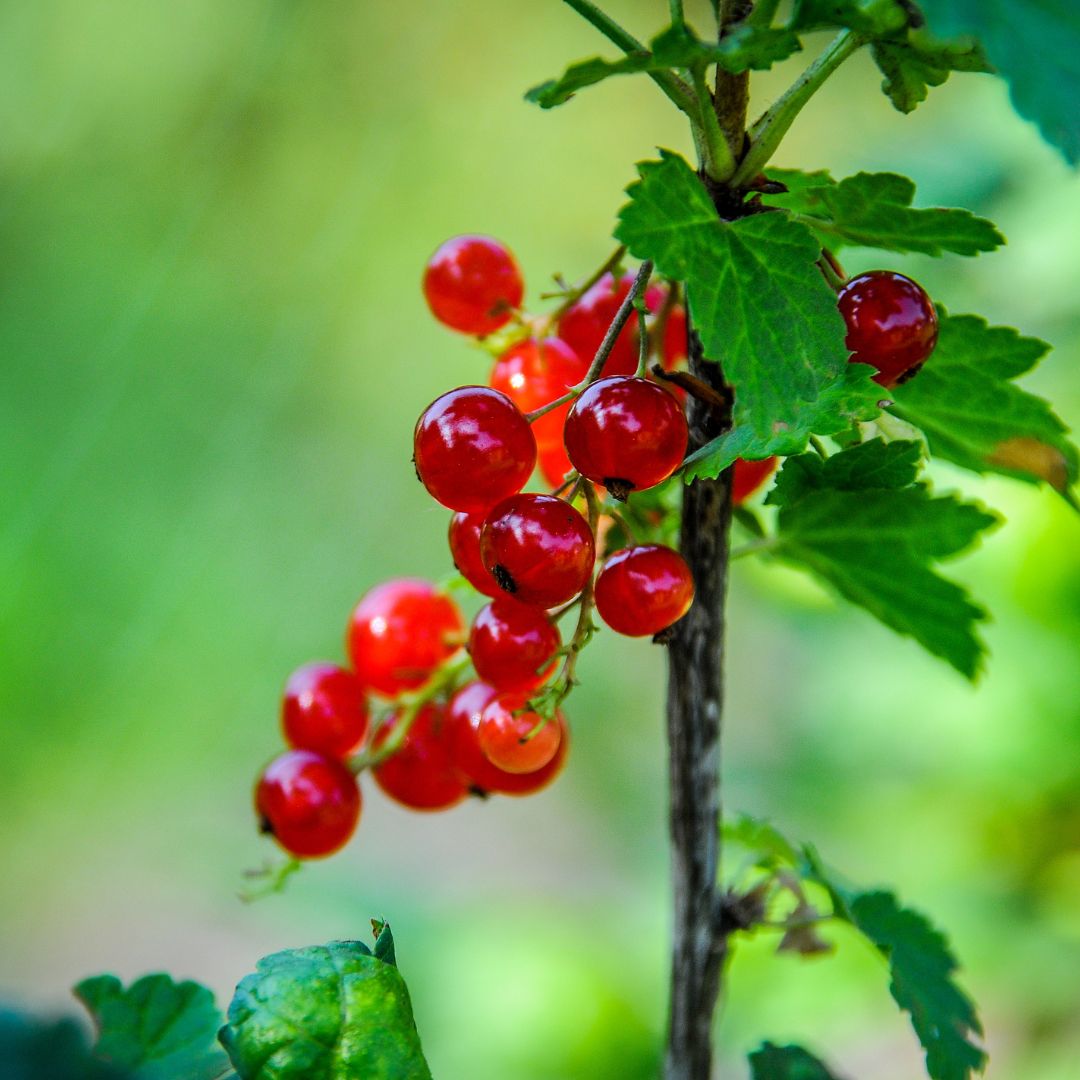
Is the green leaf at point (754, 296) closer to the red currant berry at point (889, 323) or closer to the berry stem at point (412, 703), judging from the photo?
the red currant berry at point (889, 323)

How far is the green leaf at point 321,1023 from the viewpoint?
51 cm

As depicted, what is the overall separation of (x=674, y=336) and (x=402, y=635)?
0.28m

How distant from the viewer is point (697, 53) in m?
0.53

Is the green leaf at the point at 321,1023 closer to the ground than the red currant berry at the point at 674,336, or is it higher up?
closer to the ground

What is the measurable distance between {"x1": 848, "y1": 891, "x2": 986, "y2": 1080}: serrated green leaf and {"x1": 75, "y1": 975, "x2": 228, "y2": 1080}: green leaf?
0.40 metres

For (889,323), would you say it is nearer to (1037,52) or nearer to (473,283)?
(1037,52)

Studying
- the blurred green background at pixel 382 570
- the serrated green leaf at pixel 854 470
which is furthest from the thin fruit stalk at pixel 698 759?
the blurred green background at pixel 382 570

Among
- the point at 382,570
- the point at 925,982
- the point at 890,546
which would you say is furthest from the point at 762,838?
the point at 382,570

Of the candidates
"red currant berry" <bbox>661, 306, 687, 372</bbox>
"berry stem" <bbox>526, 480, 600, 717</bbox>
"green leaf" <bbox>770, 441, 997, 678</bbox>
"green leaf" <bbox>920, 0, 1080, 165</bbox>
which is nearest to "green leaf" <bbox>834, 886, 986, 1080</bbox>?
"green leaf" <bbox>770, 441, 997, 678</bbox>

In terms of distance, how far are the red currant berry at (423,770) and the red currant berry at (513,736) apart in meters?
0.11

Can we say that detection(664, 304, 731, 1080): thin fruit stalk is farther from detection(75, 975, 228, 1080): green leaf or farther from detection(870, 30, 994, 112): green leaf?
detection(75, 975, 228, 1080): green leaf

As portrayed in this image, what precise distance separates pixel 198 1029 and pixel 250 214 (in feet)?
14.3

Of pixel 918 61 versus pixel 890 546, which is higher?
pixel 918 61

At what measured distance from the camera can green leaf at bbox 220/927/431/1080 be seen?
509 millimetres
